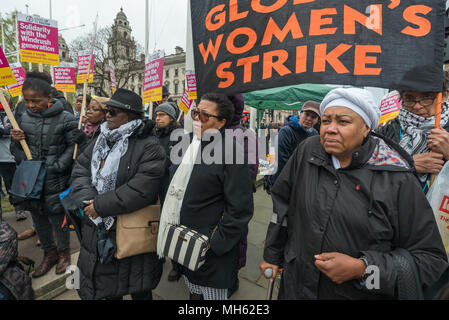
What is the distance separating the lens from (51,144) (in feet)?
8.19

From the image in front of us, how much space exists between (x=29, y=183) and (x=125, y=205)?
1.39 m

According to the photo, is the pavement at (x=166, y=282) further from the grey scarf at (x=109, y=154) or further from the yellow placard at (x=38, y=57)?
the yellow placard at (x=38, y=57)

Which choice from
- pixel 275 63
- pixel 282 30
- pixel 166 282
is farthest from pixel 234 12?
pixel 166 282

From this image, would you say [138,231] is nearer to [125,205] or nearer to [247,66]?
[125,205]

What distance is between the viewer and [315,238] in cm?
128

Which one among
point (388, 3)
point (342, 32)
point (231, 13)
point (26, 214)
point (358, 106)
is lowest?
point (26, 214)

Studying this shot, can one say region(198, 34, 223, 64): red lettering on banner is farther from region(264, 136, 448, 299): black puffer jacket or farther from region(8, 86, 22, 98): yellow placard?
region(8, 86, 22, 98): yellow placard

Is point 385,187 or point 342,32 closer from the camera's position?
point 385,187

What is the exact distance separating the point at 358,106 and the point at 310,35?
58 cm

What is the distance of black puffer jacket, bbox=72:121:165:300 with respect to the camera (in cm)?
175

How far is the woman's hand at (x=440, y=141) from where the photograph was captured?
1.39m

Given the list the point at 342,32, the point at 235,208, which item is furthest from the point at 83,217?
the point at 342,32
